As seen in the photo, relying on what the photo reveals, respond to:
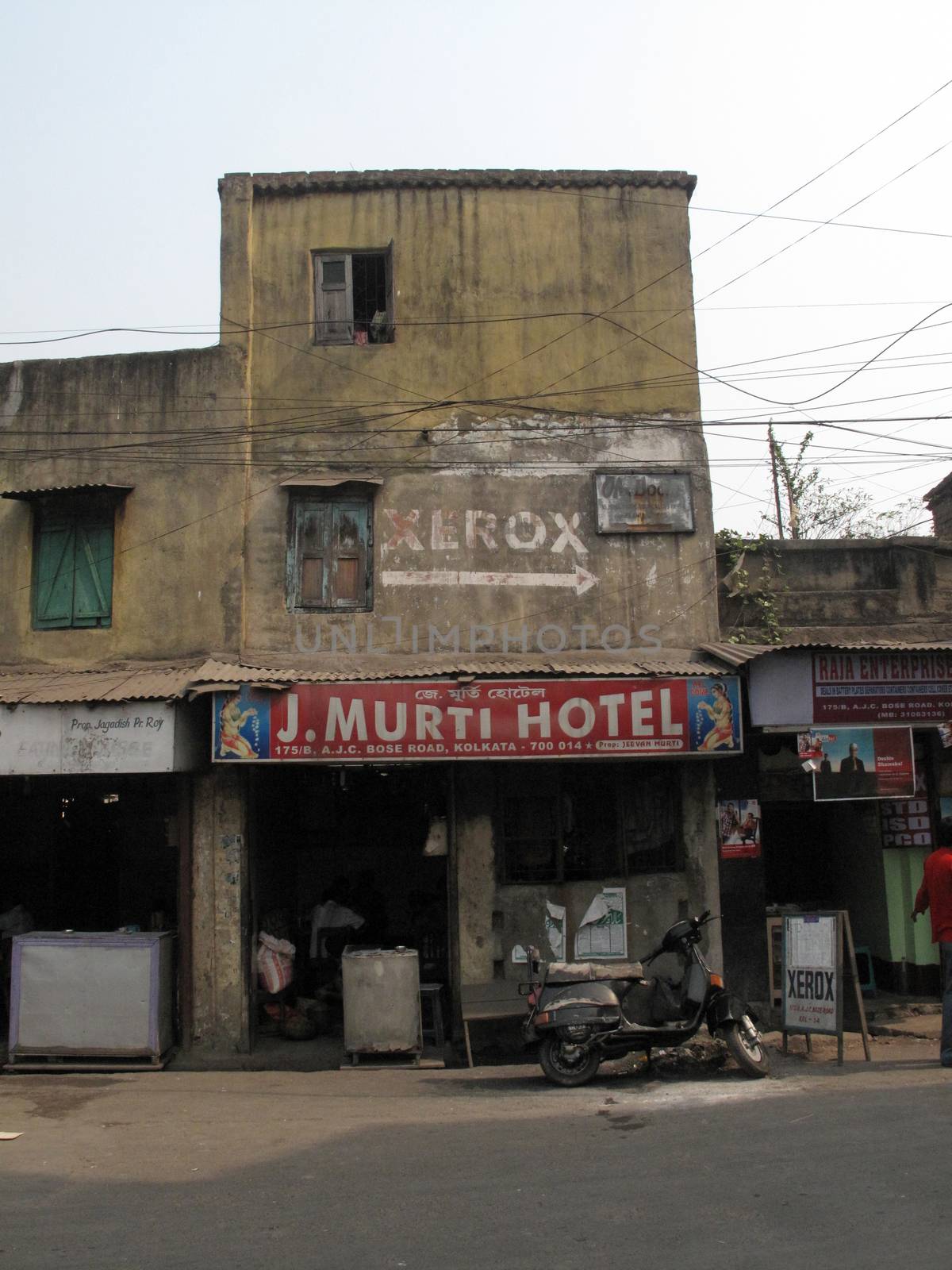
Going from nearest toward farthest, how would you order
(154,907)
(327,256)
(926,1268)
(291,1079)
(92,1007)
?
(926,1268) < (291,1079) < (92,1007) < (327,256) < (154,907)

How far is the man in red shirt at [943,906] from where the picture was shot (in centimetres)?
925

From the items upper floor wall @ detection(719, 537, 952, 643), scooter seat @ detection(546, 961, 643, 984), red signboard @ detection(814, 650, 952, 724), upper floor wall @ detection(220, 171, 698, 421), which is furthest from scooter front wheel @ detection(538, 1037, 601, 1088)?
upper floor wall @ detection(220, 171, 698, 421)

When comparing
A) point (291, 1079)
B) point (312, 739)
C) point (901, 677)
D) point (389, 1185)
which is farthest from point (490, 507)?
point (389, 1185)

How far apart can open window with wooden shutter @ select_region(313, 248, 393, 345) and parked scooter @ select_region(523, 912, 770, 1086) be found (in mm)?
7047

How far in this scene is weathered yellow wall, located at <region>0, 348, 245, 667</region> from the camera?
1202cm

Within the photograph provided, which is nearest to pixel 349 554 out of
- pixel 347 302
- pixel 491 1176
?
pixel 347 302

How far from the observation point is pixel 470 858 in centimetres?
1160

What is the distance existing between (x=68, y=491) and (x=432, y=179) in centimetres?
524

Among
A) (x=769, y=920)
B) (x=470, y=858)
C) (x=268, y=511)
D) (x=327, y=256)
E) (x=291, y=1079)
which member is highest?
(x=327, y=256)

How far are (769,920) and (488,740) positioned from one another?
3.56 meters

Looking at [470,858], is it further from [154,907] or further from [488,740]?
[154,907]

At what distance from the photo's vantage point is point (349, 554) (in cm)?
1223

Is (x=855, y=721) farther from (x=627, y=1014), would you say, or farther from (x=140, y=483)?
(x=140, y=483)

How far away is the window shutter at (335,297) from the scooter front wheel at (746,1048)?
8.10m
